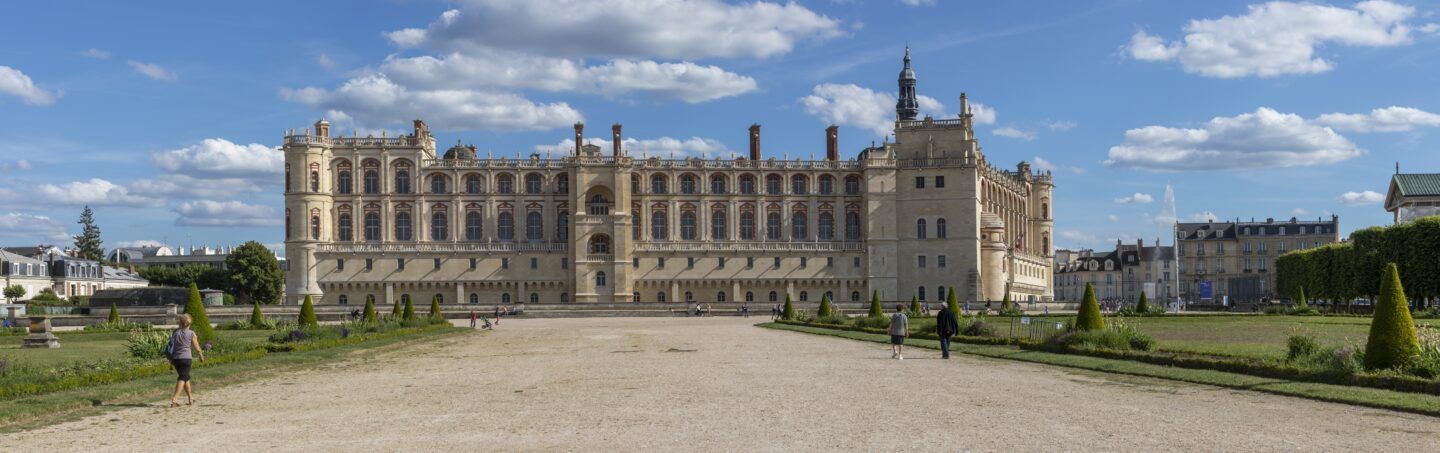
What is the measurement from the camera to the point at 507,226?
3408 inches

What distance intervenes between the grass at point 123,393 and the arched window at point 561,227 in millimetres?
57289

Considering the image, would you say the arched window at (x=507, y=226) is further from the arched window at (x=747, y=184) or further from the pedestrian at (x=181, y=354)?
the pedestrian at (x=181, y=354)

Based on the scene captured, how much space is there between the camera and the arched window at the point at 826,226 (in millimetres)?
88688

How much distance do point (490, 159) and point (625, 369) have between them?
64.4m

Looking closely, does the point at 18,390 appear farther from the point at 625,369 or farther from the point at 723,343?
the point at 723,343

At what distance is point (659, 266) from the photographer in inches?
3346

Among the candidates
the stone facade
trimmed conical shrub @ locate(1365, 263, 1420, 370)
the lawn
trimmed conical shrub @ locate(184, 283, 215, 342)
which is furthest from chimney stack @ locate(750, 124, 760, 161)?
trimmed conical shrub @ locate(1365, 263, 1420, 370)

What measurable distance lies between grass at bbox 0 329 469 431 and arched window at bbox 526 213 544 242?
57.9m

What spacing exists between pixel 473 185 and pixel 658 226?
13881 mm

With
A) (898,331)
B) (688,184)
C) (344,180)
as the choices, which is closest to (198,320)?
(898,331)

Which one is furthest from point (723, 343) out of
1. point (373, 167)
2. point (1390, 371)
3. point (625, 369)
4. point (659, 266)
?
point (373, 167)

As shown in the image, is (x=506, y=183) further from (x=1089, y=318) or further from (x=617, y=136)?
(x=1089, y=318)

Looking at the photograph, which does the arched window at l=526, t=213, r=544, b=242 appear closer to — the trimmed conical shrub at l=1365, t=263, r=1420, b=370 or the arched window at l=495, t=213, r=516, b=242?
the arched window at l=495, t=213, r=516, b=242

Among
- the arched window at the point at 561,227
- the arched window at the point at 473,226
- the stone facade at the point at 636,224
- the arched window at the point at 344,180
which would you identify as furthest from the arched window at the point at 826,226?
the arched window at the point at 344,180
